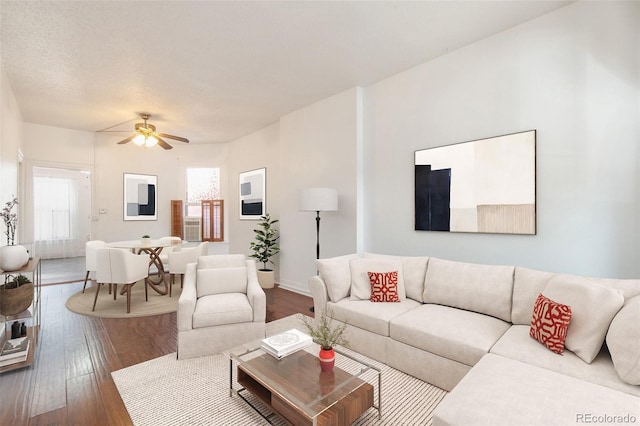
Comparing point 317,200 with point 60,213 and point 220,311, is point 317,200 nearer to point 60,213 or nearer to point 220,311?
point 220,311

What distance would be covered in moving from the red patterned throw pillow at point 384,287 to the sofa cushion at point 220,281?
137 cm

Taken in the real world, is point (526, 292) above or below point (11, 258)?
below

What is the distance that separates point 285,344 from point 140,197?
21.2 ft

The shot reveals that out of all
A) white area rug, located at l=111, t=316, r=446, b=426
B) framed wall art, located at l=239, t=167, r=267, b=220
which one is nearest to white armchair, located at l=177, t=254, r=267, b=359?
white area rug, located at l=111, t=316, r=446, b=426

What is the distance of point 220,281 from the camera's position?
3.17 metres

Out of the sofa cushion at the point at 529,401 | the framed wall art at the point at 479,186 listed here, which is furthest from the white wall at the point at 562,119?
the sofa cushion at the point at 529,401

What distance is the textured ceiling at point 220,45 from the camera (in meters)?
2.63

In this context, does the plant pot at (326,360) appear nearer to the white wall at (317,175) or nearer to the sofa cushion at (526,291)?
the sofa cushion at (526,291)

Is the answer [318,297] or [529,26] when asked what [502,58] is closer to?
[529,26]

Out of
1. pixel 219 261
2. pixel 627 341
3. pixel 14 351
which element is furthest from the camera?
pixel 219 261

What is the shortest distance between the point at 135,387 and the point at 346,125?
12.2 feet

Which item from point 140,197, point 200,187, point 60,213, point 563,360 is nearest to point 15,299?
point 563,360

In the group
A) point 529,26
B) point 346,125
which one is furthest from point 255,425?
point 529,26

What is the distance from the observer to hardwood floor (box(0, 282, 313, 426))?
1957mm
